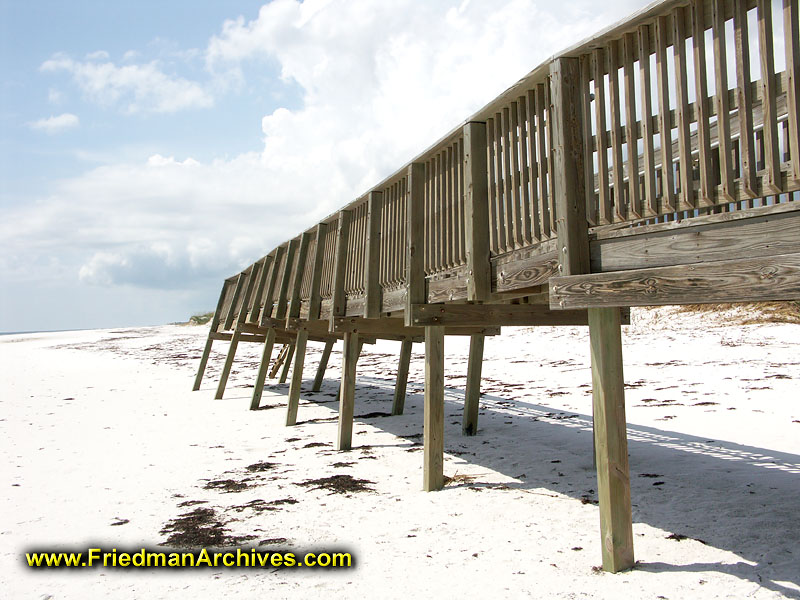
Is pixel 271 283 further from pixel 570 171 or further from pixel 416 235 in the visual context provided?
pixel 570 171

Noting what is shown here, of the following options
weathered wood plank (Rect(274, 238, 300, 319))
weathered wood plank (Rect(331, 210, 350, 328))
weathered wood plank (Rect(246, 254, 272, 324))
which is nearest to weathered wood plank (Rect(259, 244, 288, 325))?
weathered wood plank (Rect(274, 238, 300, 319))

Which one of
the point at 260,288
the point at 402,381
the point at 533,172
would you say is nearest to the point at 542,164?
the point at 533,172

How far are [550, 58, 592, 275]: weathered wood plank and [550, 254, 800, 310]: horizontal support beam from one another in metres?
0.17

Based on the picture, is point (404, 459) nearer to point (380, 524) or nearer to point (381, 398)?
point (380, 524)

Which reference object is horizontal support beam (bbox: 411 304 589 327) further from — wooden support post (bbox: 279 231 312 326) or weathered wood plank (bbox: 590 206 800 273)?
wooden support post (bbox: 279 231 312 326)

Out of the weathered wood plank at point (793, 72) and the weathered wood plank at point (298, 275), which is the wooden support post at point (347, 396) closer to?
the weathered wood plank at point (298, 275)

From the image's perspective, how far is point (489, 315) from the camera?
22.5 feet

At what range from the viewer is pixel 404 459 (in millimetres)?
7855

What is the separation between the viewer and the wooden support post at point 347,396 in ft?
27.8

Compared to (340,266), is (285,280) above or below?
above

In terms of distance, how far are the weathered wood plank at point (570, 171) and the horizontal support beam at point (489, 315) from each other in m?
2.50

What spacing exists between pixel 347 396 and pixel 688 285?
19.0 ft

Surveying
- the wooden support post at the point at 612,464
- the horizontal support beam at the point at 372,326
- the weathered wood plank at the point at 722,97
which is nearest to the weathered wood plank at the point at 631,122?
the weathered wood plank at the point at 722,97

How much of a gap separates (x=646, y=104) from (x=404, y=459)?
5.44m
